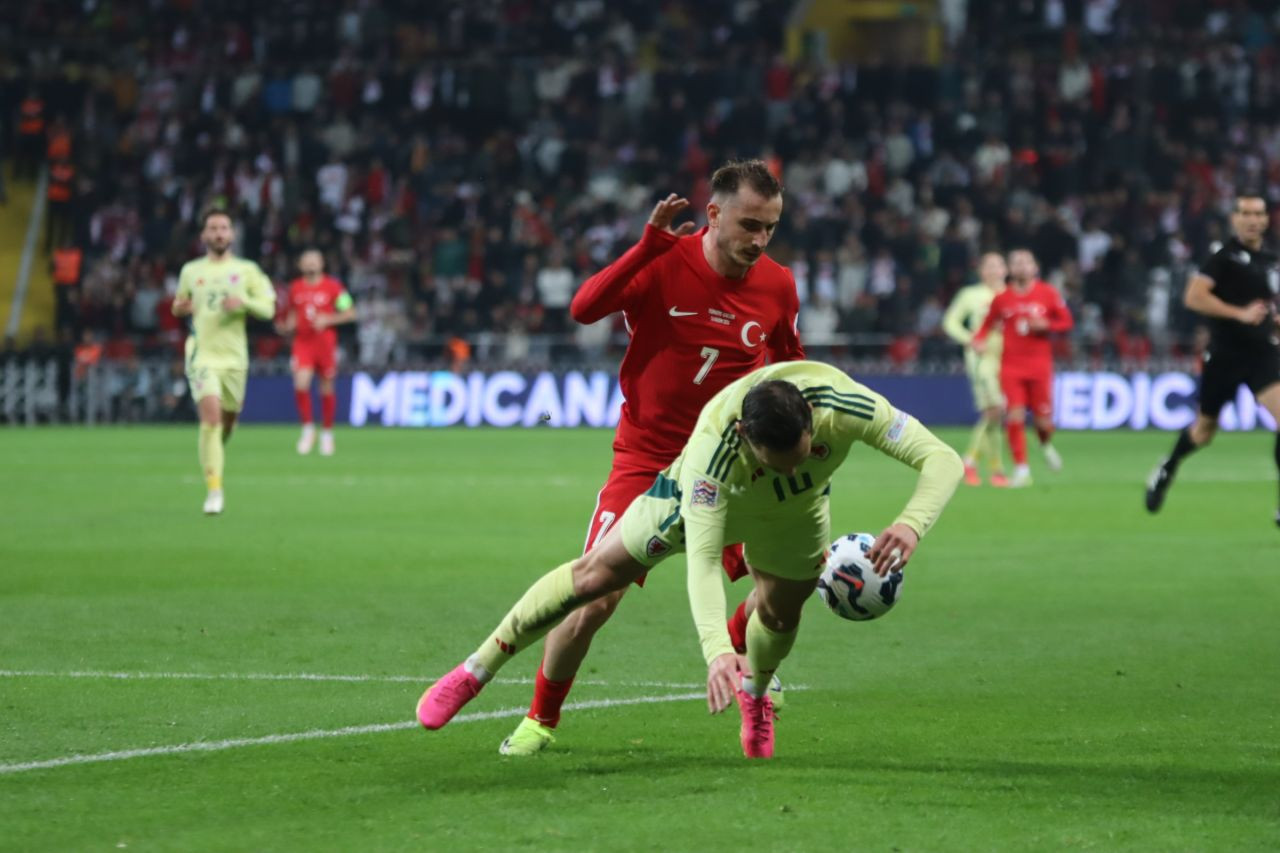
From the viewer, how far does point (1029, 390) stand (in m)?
20.9

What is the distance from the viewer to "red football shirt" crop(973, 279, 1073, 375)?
20.8 meters

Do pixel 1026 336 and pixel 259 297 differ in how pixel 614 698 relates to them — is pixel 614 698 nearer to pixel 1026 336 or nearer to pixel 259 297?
pixel 259 297

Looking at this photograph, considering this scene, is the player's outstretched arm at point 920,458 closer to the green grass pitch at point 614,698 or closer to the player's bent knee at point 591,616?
the green grass pitch at point 614,698

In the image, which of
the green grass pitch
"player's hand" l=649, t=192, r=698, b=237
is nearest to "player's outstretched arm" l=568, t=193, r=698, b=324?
"player's hand" l=649, t=192, r=698, b=237

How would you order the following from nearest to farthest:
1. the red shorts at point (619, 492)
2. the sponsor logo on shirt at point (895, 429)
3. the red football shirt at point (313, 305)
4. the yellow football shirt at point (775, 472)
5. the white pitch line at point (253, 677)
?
the yellow football shirt at point (775, 472)
the sponsor logo on shirt at point (895, 429)
the red shorts at point (619, 492)
the white pitch line at point (253, 677)
the red football shirt at point (313, 305)

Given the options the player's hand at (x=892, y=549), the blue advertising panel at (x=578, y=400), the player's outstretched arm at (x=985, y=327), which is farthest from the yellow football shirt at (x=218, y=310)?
the blue advertising panel at (x=578, y=400)

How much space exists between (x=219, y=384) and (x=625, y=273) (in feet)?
32.7

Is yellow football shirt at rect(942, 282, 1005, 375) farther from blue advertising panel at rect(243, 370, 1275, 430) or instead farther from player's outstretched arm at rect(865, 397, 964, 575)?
player's outstretched arm at rect(865, 397, 964, 575)

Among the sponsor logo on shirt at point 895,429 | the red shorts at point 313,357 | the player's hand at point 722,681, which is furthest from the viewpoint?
the red shorts at point 313,357

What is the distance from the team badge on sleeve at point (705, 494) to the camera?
6.14 meters

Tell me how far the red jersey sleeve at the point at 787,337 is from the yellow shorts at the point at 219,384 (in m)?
9.44

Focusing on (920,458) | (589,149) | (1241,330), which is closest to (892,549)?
(920,458)

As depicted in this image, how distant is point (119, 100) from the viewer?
40.0 m

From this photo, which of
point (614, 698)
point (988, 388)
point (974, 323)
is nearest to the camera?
point (614, 698)
